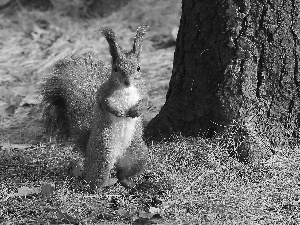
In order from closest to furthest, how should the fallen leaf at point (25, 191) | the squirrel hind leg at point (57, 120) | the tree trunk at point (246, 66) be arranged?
the fallen leaf at point (25, 191) → the tree trunk at point (246, 66) → the squirrel hind leg at point (57, 120)

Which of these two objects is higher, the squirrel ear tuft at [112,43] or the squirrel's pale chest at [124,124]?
the squirrel ear tuft at [112,43]

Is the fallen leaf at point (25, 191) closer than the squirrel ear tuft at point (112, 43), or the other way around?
the squirrel ear tuft at point (112, 43)

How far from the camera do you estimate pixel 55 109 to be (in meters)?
4.30

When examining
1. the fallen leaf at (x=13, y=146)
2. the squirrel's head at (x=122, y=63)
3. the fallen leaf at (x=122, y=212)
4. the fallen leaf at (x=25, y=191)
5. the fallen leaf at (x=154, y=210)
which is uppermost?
the squirrel's head at (x=122, y=63)

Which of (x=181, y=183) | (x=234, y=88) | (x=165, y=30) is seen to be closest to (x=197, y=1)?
(x=234, y=88)

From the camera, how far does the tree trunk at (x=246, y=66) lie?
4160mm

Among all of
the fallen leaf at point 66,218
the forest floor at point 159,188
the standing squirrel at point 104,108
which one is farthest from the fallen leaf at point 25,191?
the fallen leaf at point 66,218

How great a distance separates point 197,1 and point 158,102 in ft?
5.78

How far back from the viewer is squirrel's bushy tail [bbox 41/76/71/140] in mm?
4202

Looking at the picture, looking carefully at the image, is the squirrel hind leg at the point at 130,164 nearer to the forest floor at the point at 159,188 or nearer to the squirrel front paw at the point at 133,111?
the forest floor at the point at 159,188

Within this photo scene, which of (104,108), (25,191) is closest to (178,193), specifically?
(104,108)

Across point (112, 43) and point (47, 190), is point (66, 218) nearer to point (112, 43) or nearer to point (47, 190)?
point (47, 190)

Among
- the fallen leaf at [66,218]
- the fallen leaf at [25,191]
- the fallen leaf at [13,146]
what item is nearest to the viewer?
the fallen leaf at [66,218]

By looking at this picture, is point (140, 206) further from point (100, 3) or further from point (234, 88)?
point (100, 3)
